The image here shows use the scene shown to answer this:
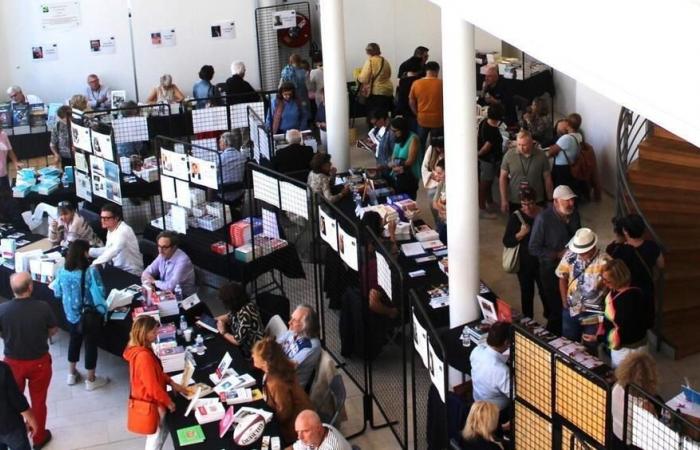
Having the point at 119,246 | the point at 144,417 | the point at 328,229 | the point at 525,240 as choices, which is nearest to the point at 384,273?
the point at 328,229

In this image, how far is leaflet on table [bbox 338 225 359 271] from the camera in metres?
8.11

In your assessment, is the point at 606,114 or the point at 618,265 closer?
the point at 618,265

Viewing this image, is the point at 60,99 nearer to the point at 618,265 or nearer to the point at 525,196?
the point at 525,196

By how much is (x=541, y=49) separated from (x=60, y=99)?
1164cm

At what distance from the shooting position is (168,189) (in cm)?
1059

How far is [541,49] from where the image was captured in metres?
6.04

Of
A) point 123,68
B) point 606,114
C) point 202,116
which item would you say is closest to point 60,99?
point 123,68

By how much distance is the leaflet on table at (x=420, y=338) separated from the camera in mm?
6867

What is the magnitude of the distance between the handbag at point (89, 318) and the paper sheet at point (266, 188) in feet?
6.05

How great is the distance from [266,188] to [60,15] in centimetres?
770

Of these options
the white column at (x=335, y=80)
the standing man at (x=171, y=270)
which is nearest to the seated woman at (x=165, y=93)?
the white column at (x=335, y=80)

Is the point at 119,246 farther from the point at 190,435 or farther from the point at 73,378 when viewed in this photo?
the point at 190,435

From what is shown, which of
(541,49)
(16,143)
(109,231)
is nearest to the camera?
(541,49)

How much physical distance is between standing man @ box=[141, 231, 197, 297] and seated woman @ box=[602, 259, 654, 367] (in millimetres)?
3727
